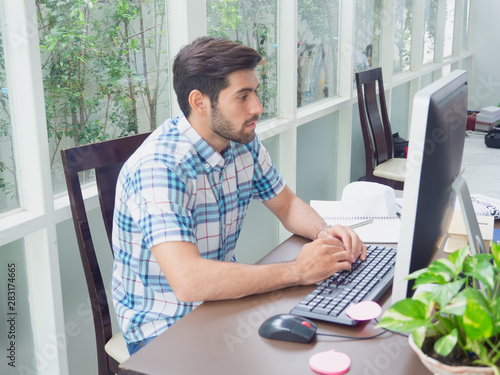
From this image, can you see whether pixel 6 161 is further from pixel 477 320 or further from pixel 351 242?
pixel 477 320

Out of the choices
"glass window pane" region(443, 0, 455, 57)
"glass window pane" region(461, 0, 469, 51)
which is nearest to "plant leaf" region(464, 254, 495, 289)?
"glass window pane" region(443, 0, 455, 57)

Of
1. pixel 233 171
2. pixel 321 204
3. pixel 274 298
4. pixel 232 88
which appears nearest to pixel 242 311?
pixel 274 298

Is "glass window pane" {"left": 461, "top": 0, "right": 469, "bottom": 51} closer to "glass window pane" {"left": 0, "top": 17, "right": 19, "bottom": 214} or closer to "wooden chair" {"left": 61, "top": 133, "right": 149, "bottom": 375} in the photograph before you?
"wooden chair" {"left": 61, "top": 133, "right": 149, "bottom": 375}

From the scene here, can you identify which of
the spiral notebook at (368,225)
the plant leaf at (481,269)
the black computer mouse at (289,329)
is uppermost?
the plant leaf at (481,269)

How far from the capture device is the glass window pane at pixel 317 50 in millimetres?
3172

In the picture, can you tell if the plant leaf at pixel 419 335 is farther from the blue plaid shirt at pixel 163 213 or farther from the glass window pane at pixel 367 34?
the glass window pane at pixel 367 34

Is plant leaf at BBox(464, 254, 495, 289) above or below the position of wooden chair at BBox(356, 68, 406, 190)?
above

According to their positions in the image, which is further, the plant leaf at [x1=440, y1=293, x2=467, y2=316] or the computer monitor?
the computer monitor

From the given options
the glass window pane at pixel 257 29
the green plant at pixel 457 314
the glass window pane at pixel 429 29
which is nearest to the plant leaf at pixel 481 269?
the green plant at pixel 457 314

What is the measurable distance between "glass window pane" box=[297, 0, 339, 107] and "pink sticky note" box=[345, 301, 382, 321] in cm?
219

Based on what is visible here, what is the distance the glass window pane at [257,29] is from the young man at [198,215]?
93 centimetres

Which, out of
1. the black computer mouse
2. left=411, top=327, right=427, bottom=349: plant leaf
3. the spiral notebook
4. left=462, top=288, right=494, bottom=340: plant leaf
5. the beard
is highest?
the beard

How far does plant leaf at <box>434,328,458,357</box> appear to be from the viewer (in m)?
0.72

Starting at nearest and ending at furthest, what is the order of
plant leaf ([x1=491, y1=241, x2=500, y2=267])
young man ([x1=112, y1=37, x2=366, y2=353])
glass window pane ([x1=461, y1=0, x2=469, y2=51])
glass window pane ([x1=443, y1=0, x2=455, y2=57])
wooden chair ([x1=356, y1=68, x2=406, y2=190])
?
plant leaf ([x1=491, y1=241, x2=500, y2=267]), young man ([x1=112, y1=37, x2=366, y2=353]), wooden chair ([x1=356, y1=68, x2=406, y2=190]), glass window pane ([x1=443, y1=0, x2=455, y2=57]), glass window pane ([x1=461, y1=0, x2=469, y2=51])
